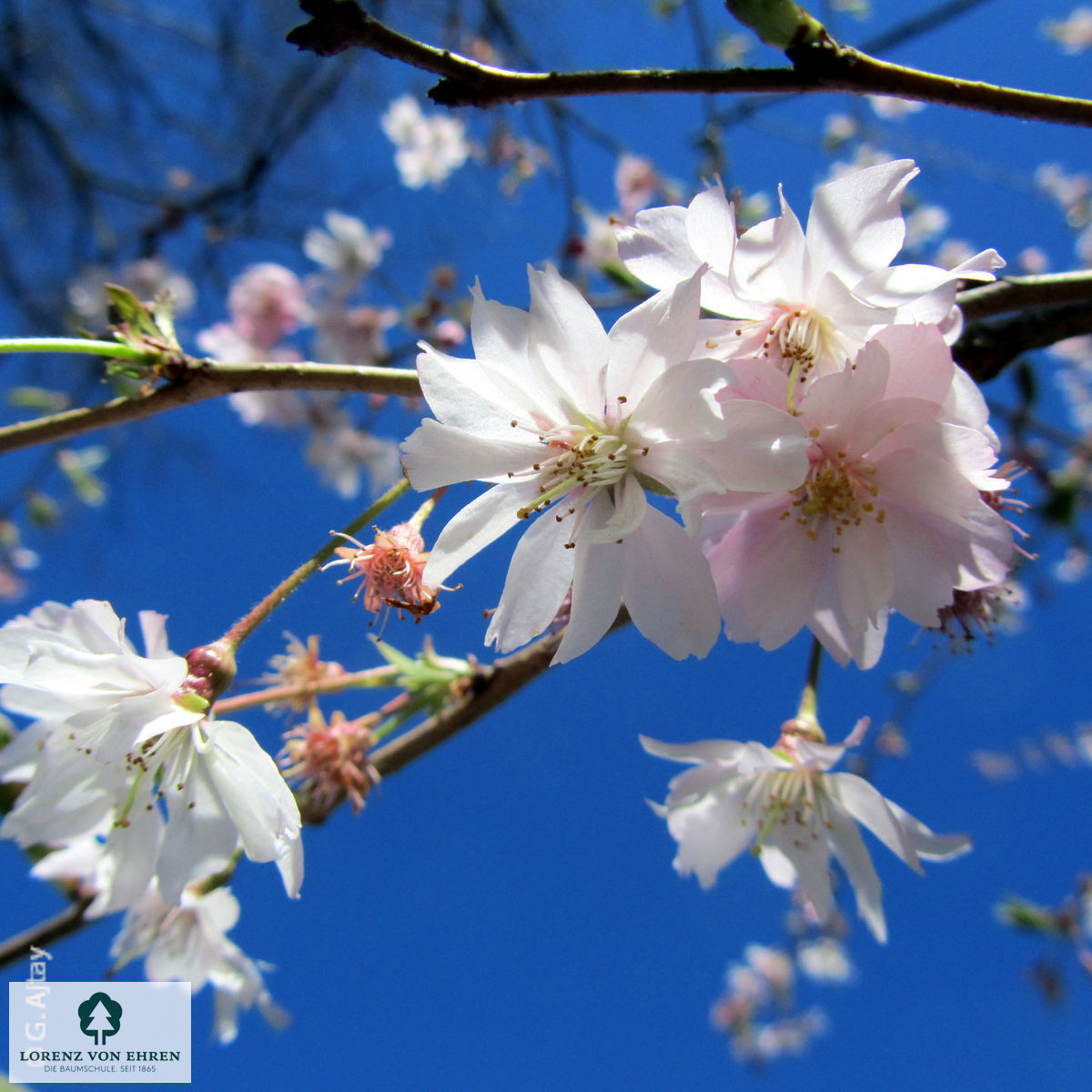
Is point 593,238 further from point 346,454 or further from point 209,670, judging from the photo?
point 209,670

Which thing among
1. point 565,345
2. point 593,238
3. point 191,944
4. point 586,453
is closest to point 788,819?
point 586,453

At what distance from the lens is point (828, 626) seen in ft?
2.49

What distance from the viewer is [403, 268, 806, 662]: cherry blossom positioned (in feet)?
2.06

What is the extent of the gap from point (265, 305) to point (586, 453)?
238cm

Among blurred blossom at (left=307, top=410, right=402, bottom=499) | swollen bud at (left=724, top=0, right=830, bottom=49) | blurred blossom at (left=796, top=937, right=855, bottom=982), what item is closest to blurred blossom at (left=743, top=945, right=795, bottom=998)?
blurred blossom at (left=796, top=937, right=855, bottom=982)

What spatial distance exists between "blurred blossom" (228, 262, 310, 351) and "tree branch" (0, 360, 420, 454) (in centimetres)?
205

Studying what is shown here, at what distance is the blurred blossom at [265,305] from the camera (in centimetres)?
274

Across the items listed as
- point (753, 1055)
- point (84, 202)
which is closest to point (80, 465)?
point (84, 202)

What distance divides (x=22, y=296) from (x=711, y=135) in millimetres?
3588

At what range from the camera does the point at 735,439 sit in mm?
617

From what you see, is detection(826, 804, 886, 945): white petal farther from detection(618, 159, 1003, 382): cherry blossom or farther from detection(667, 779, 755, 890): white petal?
detection(618, 159, 1003, 382): cherry blossom

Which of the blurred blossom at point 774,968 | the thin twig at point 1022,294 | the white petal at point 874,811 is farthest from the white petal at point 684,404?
the blurred blossom at point 774,968

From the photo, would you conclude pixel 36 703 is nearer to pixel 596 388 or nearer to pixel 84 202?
pixel 596 388

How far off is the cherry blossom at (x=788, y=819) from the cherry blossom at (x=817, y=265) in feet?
1.47
